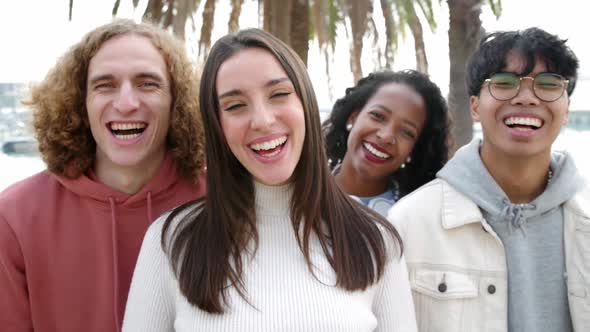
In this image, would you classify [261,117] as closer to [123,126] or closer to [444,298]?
[123,126]

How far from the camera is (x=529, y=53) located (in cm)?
231

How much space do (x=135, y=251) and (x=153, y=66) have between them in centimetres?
70

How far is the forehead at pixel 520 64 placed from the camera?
2.30m

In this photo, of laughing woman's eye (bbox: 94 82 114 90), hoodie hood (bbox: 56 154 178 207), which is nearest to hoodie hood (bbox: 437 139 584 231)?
hoodie hood (bbox: 56 154 178 207)

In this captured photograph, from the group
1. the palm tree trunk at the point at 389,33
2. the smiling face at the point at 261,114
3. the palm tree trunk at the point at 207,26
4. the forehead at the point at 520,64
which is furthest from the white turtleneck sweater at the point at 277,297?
the palm tree trunk at the point at 207,26

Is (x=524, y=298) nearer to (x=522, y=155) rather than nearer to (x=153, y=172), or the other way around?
(x=522, y=155)

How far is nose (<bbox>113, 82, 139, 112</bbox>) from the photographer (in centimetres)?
231

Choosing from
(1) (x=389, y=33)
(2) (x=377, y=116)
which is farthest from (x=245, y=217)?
(1) (x=389, y=33)

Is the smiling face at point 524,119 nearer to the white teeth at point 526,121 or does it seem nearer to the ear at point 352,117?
the white teeth at point 526,121

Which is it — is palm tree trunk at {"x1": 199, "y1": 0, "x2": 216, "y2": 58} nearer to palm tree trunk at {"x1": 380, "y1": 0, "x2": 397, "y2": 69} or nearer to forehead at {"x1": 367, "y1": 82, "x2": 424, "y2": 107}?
palm tree trunk at {"x1": 380, "y1": 0, "x2": 397, "y2": 69}

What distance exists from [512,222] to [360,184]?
0.96m

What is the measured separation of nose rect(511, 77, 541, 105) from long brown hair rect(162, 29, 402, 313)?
655mm

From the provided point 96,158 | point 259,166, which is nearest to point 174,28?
point 96,158

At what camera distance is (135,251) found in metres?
2.42
